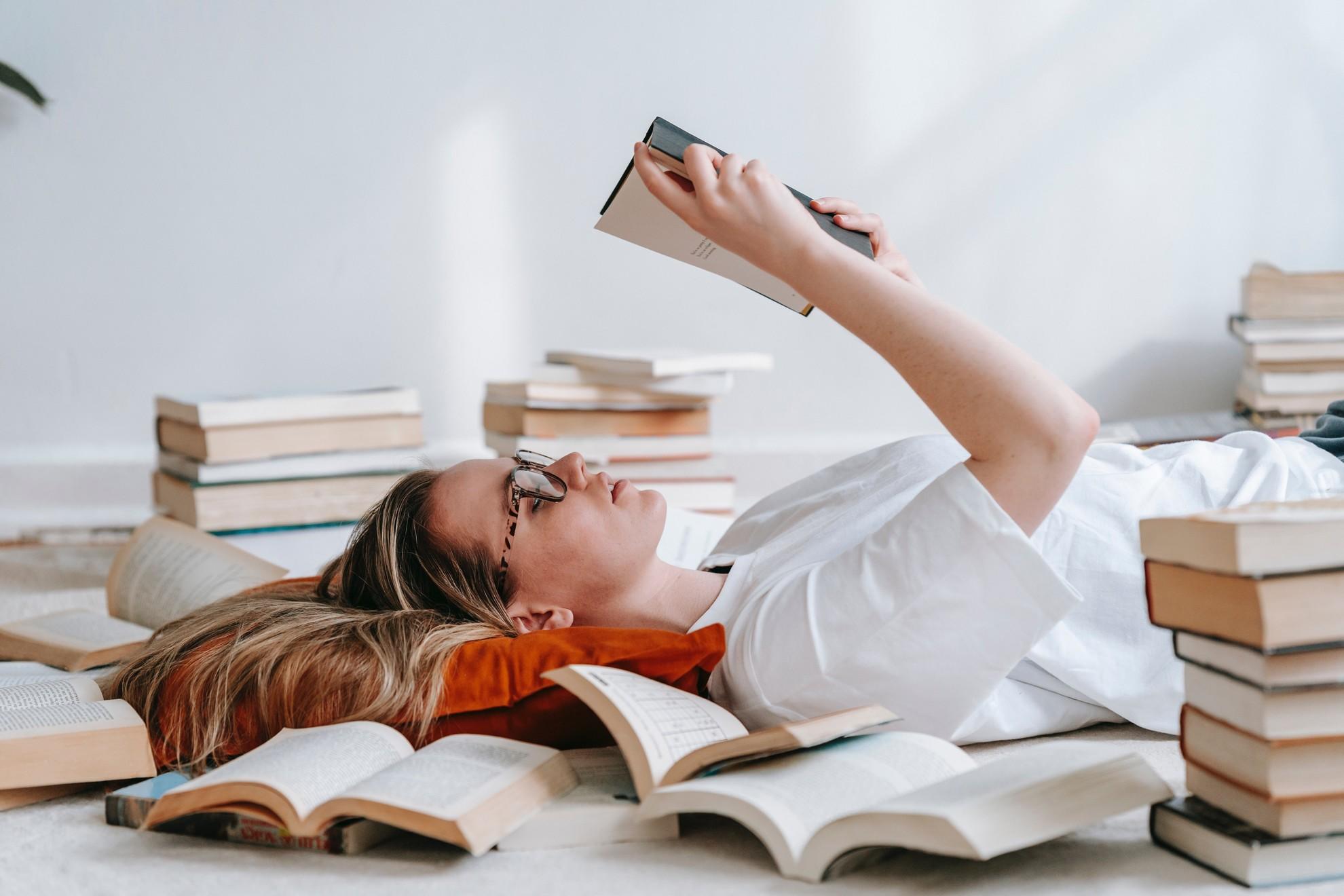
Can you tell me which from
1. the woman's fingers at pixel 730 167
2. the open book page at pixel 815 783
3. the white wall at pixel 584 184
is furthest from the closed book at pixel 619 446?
the open book page at pixel 815 783

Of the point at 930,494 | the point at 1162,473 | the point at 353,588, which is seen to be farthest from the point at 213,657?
the point at 1162,473

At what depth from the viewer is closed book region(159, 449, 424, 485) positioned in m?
2.55

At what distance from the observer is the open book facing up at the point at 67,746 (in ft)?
3.74

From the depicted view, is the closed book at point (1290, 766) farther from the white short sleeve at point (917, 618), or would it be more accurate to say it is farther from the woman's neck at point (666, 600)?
the woman's neck at point (666, 600)

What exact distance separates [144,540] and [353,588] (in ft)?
2.56

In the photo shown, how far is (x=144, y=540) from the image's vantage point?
6.84 ft

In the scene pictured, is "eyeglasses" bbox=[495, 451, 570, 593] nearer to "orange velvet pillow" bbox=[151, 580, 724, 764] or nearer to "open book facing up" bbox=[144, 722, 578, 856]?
"orange velvet pillow" bbox=[151, 580, 724, 764]

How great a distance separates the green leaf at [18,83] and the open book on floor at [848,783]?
2670 mm

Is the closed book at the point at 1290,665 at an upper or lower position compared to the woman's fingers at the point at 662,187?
lower

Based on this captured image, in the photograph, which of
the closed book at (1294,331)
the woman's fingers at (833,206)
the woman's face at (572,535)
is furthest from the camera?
the closed book at (1294,331)

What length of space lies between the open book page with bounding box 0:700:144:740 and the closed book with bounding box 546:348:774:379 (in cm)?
155

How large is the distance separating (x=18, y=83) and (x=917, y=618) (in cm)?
285

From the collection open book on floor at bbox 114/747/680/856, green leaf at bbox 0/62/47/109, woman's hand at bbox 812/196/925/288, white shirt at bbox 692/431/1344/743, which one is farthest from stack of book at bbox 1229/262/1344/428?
green leaf at bbox 0/62/47/109

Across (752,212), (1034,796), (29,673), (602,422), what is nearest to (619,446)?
(602,422)
